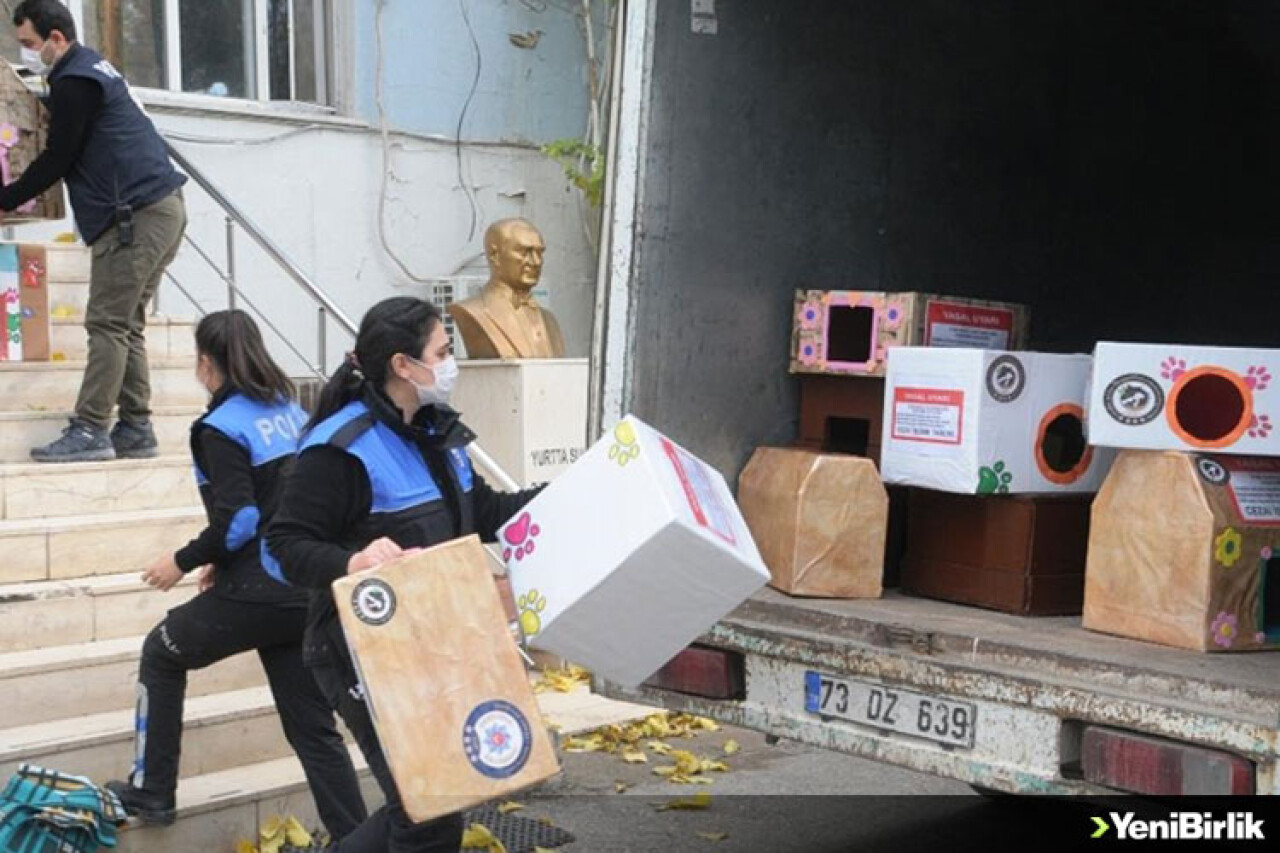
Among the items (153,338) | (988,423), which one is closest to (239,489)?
(988,423)

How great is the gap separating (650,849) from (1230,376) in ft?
7.55

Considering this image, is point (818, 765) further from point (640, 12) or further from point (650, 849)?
point (640, 12)

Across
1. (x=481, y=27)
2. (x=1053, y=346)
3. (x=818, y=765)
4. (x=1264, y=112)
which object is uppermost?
(x=481, y=27)

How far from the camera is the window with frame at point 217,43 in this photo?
8.62 meters

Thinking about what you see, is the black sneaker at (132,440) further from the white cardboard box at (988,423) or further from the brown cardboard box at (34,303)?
the white cardboard box at (988,423)

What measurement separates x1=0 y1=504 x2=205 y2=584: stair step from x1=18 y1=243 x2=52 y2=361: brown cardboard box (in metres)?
0.96

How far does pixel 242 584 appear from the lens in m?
4.21

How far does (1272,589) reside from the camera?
3.71 metres

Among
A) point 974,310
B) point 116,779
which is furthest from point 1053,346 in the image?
point 116,779

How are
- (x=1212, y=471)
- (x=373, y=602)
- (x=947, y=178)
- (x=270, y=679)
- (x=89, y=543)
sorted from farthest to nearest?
1. (x=89, y=543)
2. (x=947, y=178)
3. (x=270, y=679)
4. (x=1212, y=471)
5. (x=373, y=602)

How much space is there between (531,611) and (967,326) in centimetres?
177

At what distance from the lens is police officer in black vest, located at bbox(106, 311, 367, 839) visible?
4.18 m

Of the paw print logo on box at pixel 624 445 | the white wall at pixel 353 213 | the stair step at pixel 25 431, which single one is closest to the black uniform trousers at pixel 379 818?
the paw print logo on box at pixel 624 445

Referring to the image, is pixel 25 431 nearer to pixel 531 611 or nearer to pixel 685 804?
pixel 685 804
